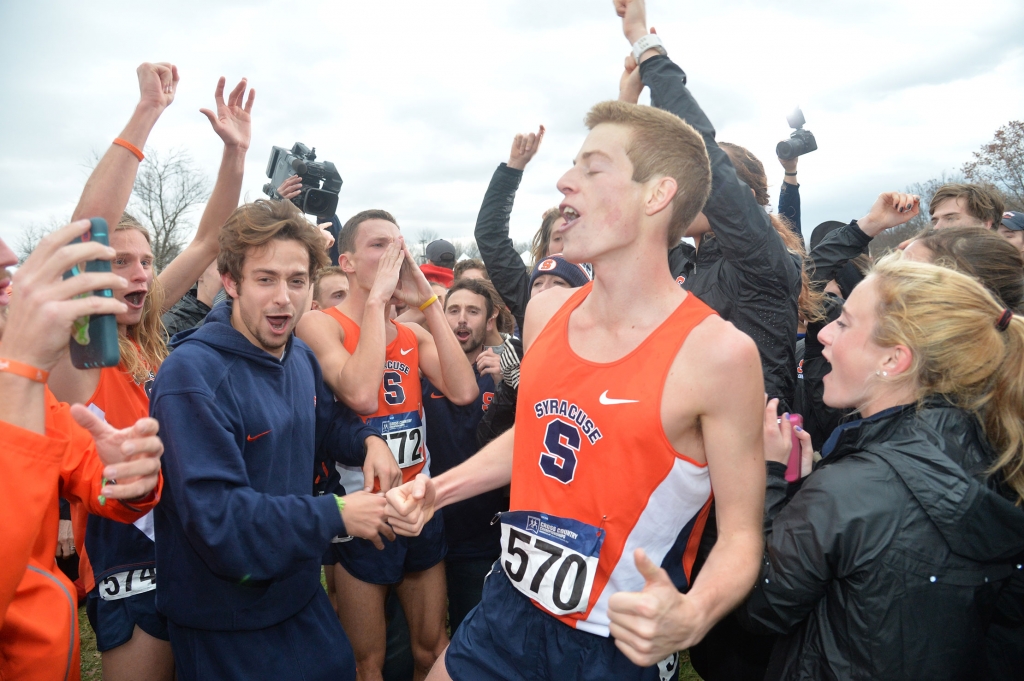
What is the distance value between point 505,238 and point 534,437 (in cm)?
252

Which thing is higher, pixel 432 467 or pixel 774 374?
pixel 774 374

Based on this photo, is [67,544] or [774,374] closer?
[774,374]

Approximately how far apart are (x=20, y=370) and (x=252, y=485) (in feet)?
4.18

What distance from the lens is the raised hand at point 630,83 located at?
341 centimetres

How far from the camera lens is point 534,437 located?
2373 millimetres

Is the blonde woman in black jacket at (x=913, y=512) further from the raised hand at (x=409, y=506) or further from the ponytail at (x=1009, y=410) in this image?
the raised hand at (x=409, y=506)

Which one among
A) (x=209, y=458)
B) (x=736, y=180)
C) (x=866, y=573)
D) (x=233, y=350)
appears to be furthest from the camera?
(x=736, y=180)

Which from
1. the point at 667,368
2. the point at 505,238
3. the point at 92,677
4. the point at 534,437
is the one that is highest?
the point at 505,238

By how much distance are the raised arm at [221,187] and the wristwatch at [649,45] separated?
219 centimetres

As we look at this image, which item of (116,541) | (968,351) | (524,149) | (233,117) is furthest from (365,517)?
(524,149)

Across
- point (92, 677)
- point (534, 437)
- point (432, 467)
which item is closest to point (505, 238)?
point (432, 467)

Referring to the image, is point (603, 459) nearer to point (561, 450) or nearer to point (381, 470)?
point (561, 450)

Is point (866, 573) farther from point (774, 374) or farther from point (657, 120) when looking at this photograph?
point (657, 120)

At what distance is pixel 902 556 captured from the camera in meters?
2.01
